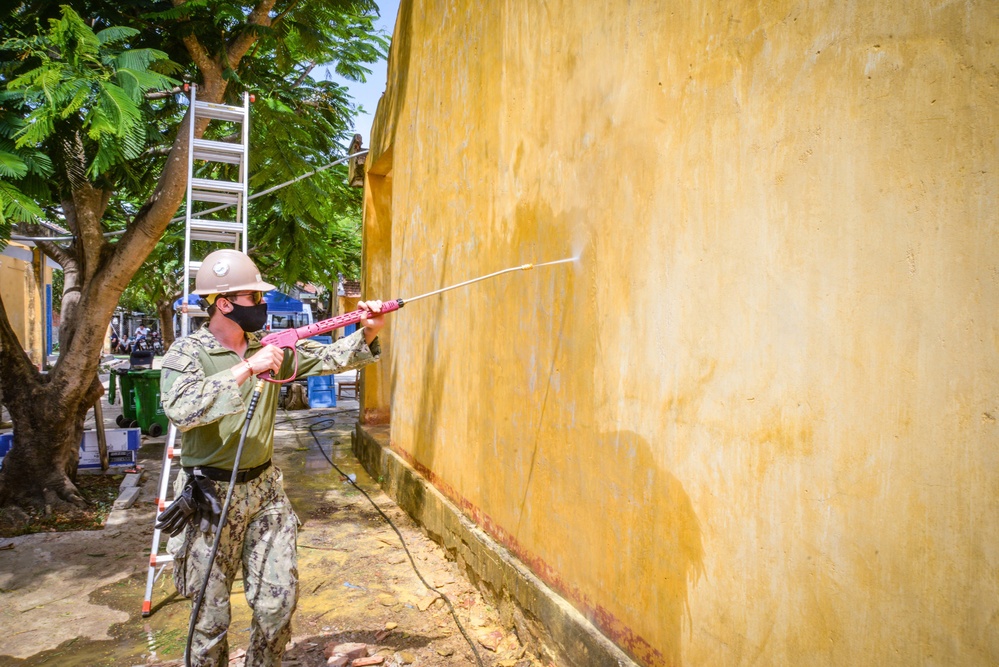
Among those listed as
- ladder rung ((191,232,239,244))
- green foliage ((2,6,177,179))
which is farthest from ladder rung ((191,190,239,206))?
green foliage ((2,6,177,179))

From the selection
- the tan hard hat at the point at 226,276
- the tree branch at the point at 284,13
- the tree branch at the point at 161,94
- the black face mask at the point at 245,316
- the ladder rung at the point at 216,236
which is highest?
the tree branch at the point at 284,13

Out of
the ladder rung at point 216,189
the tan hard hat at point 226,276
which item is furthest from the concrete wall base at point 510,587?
the ladder rung at point 216,189

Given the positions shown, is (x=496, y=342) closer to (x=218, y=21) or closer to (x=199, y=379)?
(x=199, y=379)

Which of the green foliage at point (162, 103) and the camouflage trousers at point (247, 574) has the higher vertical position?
the green foliage at point (162, 103)

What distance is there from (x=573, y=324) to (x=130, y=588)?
12.9 feet

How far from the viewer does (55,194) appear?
5.58 meters

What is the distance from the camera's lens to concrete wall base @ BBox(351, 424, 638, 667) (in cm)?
310

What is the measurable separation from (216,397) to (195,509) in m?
0.60

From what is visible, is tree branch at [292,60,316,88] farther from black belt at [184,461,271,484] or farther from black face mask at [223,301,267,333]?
black belt at [184,461,271,484]

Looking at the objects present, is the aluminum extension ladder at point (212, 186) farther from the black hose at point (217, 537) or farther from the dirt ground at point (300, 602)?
the black hose at point (217, 537)

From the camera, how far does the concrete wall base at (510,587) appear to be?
122 inches

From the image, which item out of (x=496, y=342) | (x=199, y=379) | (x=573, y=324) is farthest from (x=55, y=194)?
(x=573, y=324)

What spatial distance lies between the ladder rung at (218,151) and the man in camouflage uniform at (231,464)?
299 centimetres

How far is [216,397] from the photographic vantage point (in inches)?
113
